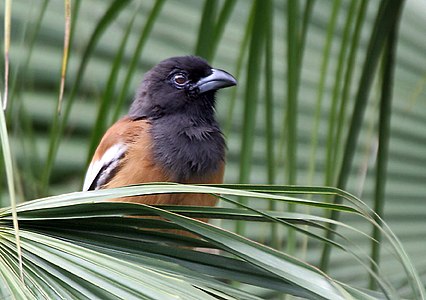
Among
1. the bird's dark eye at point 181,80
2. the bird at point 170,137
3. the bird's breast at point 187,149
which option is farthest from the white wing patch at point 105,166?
the bird's dark eye at point 181,80

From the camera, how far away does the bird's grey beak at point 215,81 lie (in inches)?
125

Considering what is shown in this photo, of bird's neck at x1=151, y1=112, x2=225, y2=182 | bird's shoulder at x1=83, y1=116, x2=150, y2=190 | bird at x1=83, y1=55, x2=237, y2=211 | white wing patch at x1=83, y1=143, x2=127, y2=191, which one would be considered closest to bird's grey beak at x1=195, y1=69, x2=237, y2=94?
bird at x1=83, y1=55, x2=237, y2=211

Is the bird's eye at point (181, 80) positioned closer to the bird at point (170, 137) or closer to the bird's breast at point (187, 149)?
the bird at point (170, 137)

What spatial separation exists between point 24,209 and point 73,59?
2.11 meters

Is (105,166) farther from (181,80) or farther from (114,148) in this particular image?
(181,80)

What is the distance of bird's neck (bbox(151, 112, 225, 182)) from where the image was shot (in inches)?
117

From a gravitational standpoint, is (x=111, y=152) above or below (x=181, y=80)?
below

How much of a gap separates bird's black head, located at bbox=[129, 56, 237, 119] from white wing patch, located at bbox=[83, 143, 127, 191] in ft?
0.74

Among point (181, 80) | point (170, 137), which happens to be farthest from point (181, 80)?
point (170, 137)

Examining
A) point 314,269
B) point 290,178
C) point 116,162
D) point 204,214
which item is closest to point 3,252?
point 204,214

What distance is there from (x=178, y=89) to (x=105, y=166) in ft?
1.50

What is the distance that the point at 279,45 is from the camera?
13.2ft

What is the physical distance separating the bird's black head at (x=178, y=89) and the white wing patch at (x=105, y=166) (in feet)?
0.74

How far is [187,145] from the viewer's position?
307 cm
